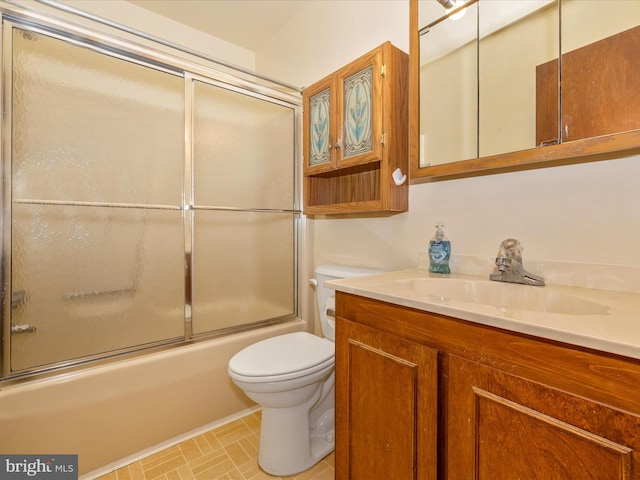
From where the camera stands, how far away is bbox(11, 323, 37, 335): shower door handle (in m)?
1.20

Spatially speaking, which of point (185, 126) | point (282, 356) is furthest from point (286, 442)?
point (185, 126)

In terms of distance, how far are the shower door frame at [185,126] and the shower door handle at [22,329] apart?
13 millimetres

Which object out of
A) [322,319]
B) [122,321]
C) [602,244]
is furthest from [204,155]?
[602,244]

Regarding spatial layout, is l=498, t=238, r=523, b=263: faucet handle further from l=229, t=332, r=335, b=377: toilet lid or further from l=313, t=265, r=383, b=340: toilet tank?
l=229, t=332, r=335, b=377: toilet lid

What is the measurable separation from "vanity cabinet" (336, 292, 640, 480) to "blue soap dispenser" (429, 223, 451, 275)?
16.8 inches

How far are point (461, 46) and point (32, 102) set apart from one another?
1.75 meters

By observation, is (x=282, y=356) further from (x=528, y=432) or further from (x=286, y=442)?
(x=528, y=432)

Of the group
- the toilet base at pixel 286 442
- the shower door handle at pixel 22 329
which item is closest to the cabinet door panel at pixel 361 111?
the toilet base at pixel 286 442

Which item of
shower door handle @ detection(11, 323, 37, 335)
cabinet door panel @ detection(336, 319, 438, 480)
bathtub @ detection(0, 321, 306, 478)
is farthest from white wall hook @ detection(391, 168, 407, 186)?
shower door handle @ detection(11, 323, 37, 335)

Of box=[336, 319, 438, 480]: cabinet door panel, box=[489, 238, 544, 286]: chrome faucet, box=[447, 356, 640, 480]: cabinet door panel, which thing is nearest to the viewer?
box=[447, 356, 640, 480]: cabinet door panel

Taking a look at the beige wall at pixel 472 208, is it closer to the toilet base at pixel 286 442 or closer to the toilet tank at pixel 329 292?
the toilet tank at pixel 329 292

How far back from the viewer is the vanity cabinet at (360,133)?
127 cm

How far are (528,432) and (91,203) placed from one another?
5.50ft

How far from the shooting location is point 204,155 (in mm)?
1691
